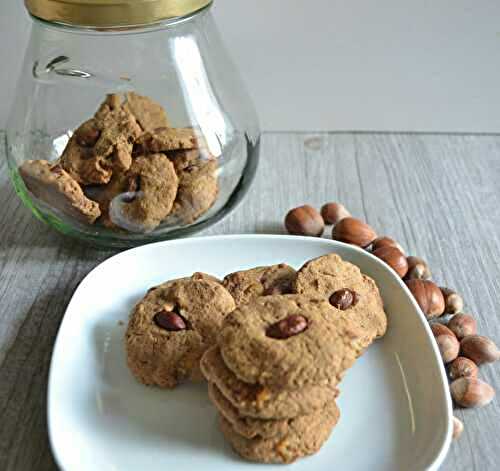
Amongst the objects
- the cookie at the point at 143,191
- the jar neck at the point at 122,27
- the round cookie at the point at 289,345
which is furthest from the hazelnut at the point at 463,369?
the jar neck at the point at 122,27

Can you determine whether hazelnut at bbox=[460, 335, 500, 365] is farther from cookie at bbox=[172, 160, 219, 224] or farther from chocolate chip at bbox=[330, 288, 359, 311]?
cookie at bbox=[172, 160, 219, 224]

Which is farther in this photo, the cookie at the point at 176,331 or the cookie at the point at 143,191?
the cookie at the point at 143,191

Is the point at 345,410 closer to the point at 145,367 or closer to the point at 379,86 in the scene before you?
the point at 145,367

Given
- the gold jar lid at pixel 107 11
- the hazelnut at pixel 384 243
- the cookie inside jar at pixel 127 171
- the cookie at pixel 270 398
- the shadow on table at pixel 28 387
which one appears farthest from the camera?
the hazelnut at pixel 384 243

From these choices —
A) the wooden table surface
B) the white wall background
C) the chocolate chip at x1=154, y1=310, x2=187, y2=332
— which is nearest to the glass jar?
the wooden table surface

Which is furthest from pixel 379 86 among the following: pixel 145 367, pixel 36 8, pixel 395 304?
pixel 145 367

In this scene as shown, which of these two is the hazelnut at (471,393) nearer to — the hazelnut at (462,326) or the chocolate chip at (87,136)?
the hazelnut at (462,326)

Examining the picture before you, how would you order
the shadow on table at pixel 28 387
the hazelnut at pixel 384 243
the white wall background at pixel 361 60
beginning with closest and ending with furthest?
the shadow on table at pixel 28 387
the hazelnut at pixel 384 243
the white wall background at pixel 361 60
